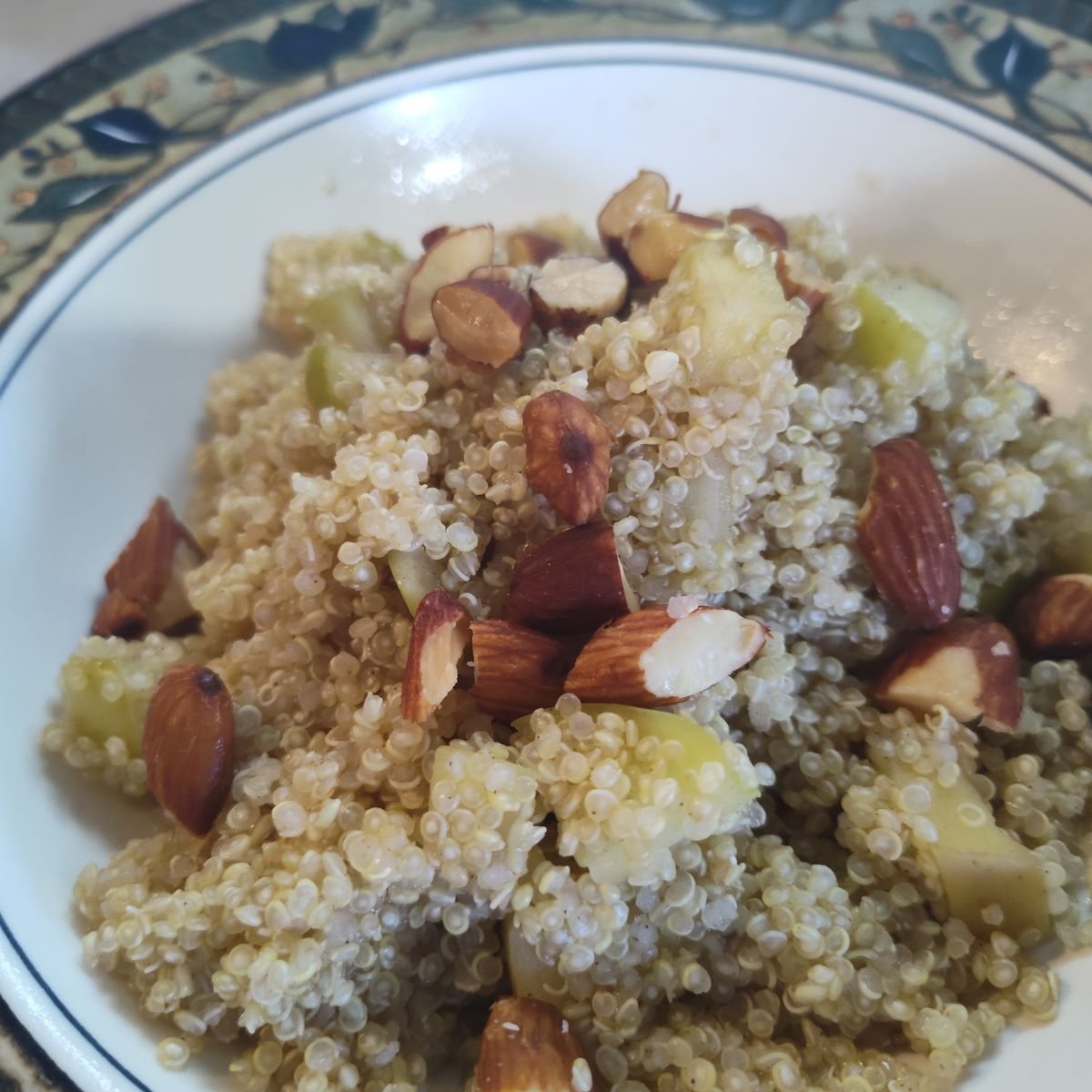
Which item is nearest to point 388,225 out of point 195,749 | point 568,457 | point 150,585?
point 150,585

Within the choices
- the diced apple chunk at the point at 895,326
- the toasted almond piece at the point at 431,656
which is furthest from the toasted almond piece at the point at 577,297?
the toasted almond piece at the point at 431,656

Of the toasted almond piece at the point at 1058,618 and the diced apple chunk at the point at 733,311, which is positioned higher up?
the diced apple chunk at the point at 733,311

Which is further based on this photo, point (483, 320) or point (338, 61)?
point (338, 61)

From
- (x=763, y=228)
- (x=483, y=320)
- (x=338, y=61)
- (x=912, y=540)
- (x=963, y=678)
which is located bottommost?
(x=963, y=678)

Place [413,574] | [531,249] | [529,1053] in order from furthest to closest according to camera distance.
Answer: [531,249]
[413,574]
[529,1053]

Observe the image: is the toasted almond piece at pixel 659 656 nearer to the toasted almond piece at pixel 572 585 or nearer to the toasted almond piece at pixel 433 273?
the toasted almond piece at pixel 572 585

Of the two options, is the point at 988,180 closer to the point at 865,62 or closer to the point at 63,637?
the point at 865,62

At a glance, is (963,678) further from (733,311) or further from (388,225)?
(388,225)
